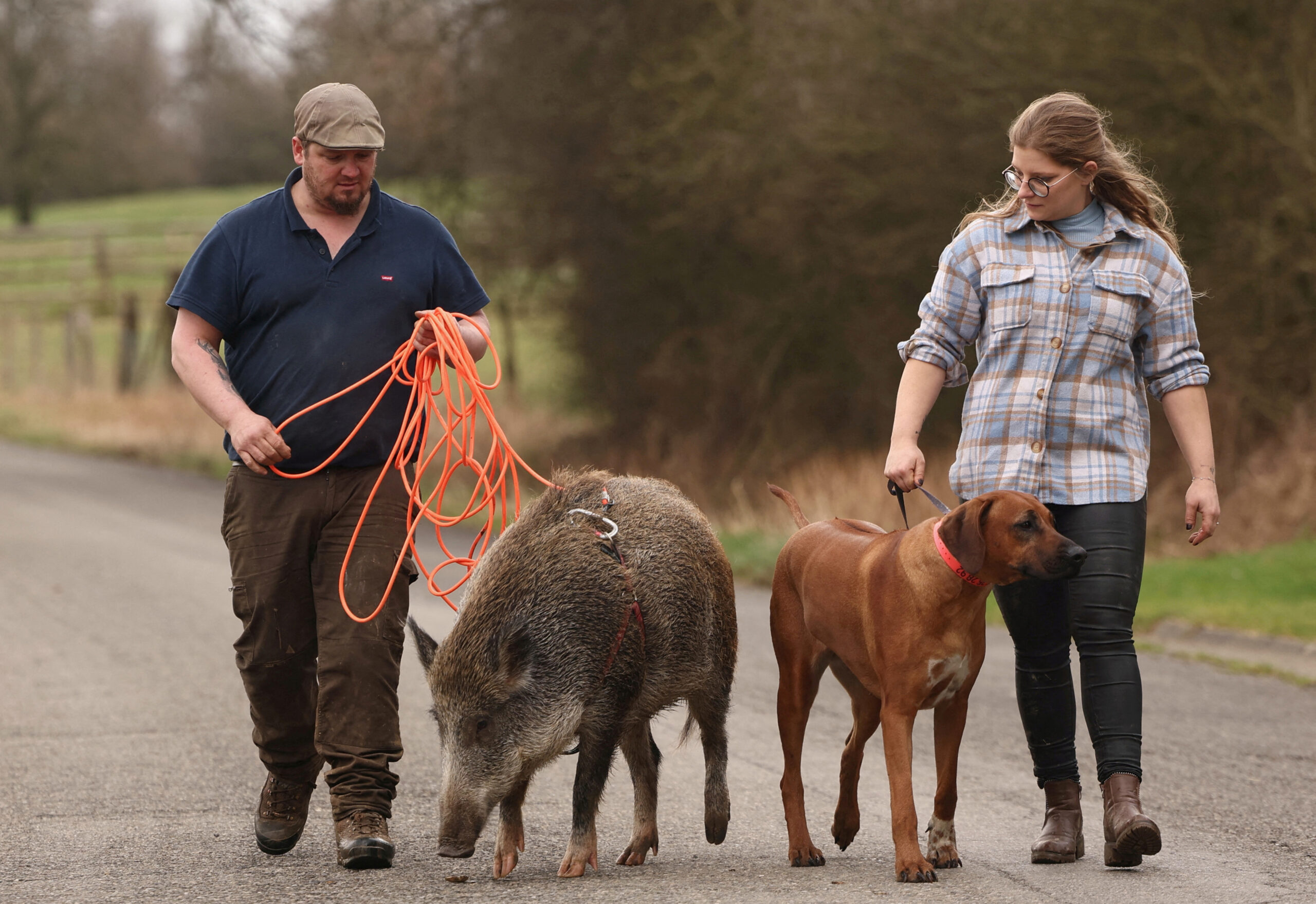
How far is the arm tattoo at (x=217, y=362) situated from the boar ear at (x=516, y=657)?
132 centimetres

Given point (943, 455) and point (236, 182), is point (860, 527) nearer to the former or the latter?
point (943, 455)

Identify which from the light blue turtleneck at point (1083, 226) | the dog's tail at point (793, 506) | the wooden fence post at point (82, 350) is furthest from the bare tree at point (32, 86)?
the light blue turtleneck at point (1083, 226)

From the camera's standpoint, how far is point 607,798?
668 cm

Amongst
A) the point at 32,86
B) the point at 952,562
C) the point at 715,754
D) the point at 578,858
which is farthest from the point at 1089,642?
the point at 32,86

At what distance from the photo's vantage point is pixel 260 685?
5480mm

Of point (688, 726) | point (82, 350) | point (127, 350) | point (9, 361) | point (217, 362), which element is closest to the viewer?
point (217, 362)

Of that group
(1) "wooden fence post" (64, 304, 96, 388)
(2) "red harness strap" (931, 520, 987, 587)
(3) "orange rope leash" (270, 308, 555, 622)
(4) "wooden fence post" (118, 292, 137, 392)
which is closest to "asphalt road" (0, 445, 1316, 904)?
(2) "red harness strap" (931, 520, 987, 587)

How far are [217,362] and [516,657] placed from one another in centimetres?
151

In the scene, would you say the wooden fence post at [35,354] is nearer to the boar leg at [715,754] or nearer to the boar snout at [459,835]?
the boar leg at [715,754]

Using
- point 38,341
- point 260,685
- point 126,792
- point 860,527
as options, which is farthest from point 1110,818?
point 38,341

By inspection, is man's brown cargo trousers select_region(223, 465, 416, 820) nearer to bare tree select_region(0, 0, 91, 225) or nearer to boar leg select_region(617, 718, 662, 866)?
boar leg select_region(617, 718, 662, 866)

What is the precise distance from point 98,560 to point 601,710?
1053 centimetres

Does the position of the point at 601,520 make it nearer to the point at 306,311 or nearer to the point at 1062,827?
the point at 306,311

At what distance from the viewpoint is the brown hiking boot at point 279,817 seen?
543 centimetres
